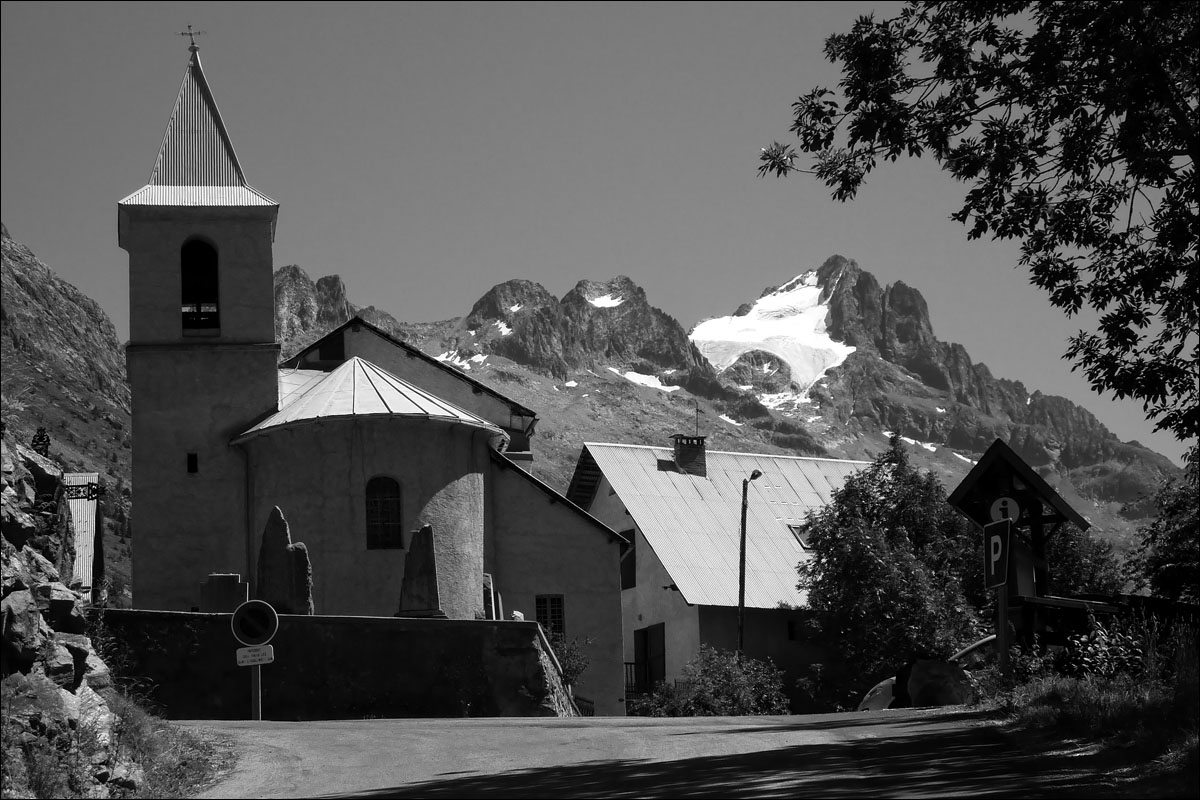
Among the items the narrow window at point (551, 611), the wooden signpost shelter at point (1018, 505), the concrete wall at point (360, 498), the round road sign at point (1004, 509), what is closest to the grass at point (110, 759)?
the wooden signpost shelter at point (1018, 505)

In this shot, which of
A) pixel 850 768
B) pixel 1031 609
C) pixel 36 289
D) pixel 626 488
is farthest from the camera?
pixel 36 289

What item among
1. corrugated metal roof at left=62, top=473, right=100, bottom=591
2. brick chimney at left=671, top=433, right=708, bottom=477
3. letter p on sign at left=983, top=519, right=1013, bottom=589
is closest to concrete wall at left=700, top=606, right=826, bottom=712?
brick chimney at left=671, top=433, right=708, bottom=477

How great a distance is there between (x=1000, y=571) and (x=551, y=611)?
23482mm

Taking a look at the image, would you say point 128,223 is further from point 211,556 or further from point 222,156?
point 211,556

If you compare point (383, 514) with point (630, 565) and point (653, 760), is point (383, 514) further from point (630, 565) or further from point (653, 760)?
point (653, 760)

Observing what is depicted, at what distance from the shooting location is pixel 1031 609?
20.0 meters

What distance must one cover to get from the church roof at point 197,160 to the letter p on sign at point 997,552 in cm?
2432

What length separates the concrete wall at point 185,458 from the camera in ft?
125

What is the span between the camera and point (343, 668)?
2533 cm

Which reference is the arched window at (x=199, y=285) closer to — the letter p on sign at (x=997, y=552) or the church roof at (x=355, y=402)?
the church roof at (x=355, y=402)

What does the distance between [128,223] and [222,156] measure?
9.68 ft

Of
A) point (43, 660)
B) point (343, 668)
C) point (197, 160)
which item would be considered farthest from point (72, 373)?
point (43, 660)

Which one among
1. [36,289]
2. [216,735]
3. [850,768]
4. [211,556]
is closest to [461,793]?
[850,768]

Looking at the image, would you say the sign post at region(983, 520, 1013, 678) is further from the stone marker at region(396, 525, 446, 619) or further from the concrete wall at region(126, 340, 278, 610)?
the concrete wall at region(126, 340, 278, 610)
